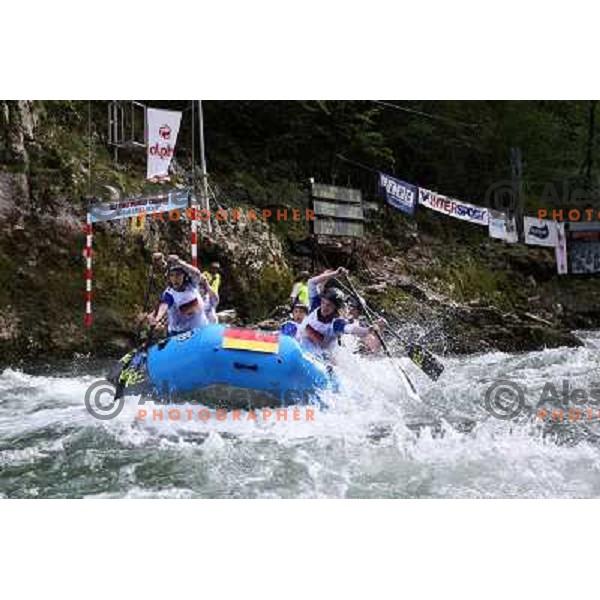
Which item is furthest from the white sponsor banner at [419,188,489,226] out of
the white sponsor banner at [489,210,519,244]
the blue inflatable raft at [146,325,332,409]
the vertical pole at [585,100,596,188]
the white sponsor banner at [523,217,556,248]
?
the blue inflatable raft at [146,325,332,409]

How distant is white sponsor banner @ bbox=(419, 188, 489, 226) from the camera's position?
3.64 meters

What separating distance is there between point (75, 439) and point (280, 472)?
27.5 inches

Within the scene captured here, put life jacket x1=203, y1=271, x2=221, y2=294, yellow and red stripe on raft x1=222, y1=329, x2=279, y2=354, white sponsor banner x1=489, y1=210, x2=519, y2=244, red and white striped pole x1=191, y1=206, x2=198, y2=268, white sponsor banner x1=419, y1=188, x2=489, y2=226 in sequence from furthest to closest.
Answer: life jacket x1=203, y1=271, x2=221, y2=294 → red and white striped pole x1=191, y1=206, x2=198, y2=268 → white sponsor banner x1=489, y1=210, x2=519, y2=244 → white sponsor banner x1=419, y1=188, x2=489, y2=226 → yellow and red stripe on raft x1=222, y1=329, x2=279, y2=354

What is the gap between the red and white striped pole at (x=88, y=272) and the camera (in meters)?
3.68

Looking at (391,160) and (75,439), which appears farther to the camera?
(391,160)

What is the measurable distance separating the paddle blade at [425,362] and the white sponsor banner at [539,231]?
666mm

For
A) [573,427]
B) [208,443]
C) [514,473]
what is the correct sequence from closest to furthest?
1. [514,473]
2. [208,443]
3. [573,427]

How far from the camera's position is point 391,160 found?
12.0 ft

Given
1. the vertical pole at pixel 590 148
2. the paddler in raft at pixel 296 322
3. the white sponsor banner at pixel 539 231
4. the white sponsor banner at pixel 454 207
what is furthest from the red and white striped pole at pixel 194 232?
the vertical pole at pixel 590 148

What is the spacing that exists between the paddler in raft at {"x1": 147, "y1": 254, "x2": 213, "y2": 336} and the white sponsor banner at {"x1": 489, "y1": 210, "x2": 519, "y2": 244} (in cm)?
140

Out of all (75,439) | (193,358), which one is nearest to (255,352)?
(193,358)

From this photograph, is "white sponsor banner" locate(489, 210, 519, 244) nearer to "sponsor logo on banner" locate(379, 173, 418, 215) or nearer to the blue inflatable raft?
"sponsor logo on banner" locate(379, 173, 418, 215)

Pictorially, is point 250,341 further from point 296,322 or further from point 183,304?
point 296,322
